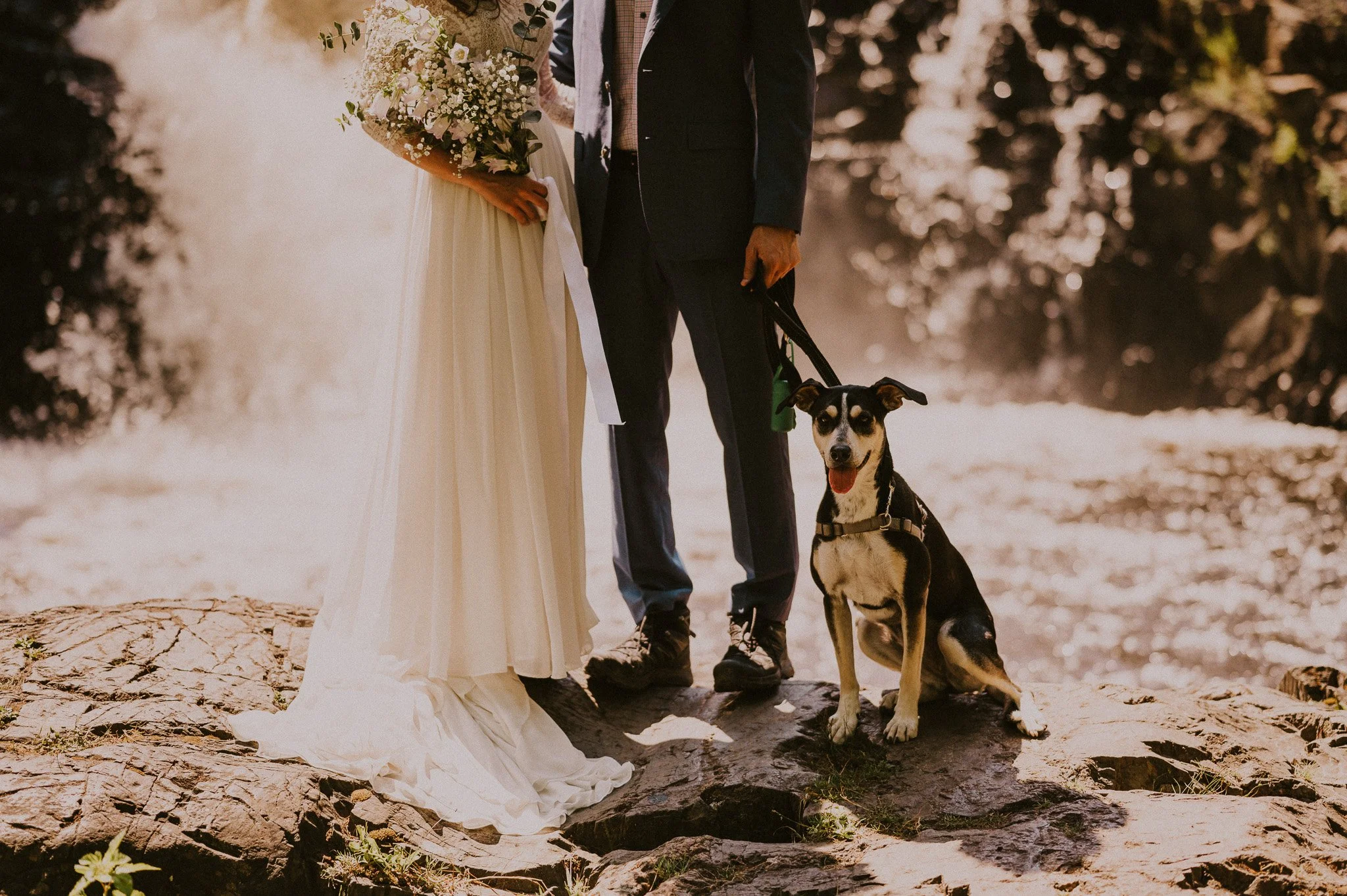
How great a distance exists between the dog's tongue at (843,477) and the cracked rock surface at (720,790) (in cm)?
82

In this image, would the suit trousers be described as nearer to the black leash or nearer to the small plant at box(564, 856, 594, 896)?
the black leash

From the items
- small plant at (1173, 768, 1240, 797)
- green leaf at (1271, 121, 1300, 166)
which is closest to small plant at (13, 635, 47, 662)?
small plant at (1173, 768, 1240, 797)

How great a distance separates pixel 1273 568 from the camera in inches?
268

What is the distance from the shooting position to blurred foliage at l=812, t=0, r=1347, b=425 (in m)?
10.6

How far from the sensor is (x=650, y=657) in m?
3.78

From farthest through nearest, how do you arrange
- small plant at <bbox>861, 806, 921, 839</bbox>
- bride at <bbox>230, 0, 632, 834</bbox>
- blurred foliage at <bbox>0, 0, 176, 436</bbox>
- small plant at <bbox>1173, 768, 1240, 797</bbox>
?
blurred foliage at <bbox>0, 0, 176, 436</bbox>
bride at <bbox>230, 0, 632, 834</bbox>
small plant at <bbox>1173, 768, 1240, 797</bbox>
small plant at <bbox>861, 806, 921, 839</bbox>

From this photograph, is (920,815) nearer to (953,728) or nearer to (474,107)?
(953,728)

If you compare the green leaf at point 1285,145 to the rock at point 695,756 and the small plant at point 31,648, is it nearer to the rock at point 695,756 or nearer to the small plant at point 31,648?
the rock at point 695,756

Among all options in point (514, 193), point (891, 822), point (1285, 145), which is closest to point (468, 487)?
point (514, 193)

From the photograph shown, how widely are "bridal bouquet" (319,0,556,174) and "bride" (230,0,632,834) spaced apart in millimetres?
66

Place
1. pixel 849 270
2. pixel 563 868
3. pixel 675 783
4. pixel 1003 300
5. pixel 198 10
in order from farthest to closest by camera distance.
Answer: pixel 849 270 < pixel 1003 300 < pixel 198 10 < pixel 675 783 < pixel 563 868

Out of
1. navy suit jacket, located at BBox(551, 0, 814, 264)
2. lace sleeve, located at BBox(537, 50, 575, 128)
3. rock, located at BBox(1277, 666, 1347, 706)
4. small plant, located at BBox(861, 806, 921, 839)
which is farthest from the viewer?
rock, located at BBox(1277, 666, 1347, 706)

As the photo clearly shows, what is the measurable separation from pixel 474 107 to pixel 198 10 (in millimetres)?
9840

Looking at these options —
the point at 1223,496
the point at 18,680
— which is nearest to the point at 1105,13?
the point at 1223,496
